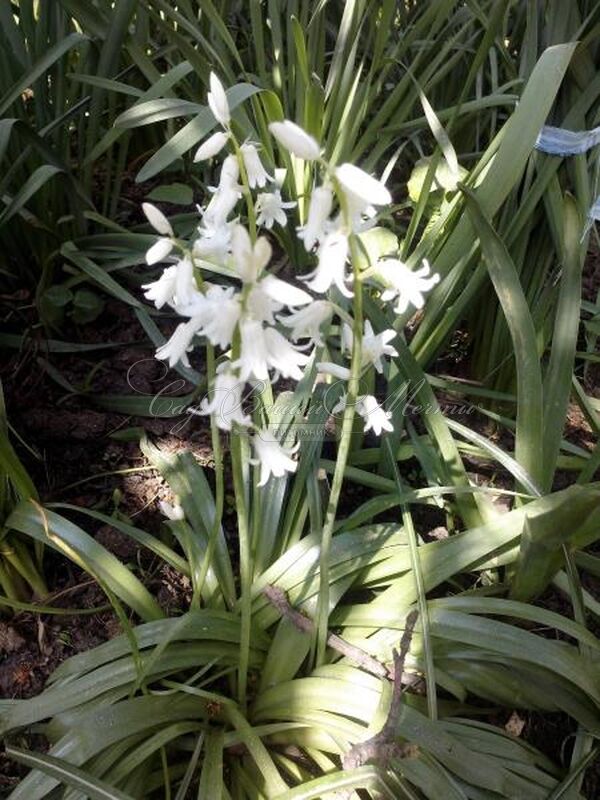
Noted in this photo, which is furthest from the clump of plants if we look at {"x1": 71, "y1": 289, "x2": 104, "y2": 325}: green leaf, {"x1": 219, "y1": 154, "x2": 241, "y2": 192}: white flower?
{"x1": 71, "y1": 289, "x2": 104, "y2": 325}: green leaf

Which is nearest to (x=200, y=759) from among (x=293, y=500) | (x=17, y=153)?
(x=293, y=500)

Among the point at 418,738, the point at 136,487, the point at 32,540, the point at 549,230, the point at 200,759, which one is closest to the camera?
the point at 418,738

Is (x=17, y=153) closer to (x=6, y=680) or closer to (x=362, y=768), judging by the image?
(x=6, y=680)

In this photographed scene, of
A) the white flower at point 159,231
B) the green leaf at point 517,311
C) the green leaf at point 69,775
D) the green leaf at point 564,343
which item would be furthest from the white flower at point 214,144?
the green leaf at point 69,775

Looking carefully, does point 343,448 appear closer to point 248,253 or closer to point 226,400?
point 226,400

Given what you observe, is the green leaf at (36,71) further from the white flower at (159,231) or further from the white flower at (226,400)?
the white flower at (226,400)
